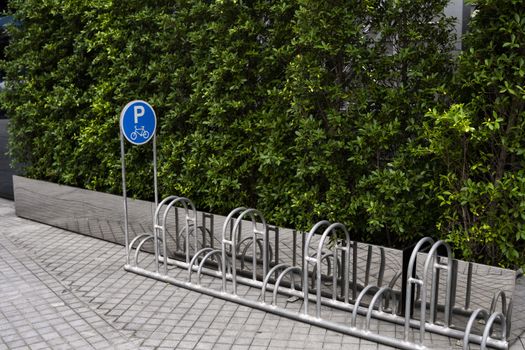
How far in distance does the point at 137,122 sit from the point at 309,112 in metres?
2.08

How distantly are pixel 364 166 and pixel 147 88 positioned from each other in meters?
3.70

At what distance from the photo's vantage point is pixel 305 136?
619cm

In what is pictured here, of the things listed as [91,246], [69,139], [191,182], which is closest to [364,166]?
[191,182]

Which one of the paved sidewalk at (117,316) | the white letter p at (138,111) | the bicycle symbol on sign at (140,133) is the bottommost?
the paved sidewalk at (117,316)

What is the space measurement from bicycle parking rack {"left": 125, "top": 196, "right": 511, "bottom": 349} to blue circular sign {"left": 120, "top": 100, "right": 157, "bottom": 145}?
108cm

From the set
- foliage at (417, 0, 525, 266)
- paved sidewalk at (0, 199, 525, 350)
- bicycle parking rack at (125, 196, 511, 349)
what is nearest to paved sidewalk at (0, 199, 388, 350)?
paved sidewalk at (0, 199, 525, 350)

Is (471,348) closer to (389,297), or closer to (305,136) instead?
(389,297)

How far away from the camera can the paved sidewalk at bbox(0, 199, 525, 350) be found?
17.3 ft

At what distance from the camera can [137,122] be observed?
6988 millimetres

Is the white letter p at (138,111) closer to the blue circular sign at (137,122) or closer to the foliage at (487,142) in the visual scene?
the blue circular sign at (137,122)

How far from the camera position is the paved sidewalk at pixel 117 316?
5.26 m

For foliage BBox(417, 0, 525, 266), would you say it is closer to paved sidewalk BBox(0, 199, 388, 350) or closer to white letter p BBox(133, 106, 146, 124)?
paved sidewalk BBox(0, 199, 388, 350)

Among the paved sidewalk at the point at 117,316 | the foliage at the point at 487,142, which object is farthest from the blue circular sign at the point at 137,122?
the foliage at the point at 487,142

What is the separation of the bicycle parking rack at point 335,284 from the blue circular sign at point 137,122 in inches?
42.5
